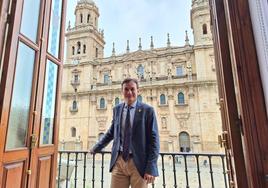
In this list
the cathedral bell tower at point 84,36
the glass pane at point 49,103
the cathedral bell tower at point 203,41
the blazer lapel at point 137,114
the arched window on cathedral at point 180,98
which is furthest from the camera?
A: the cathedral bell tower at point 84,36

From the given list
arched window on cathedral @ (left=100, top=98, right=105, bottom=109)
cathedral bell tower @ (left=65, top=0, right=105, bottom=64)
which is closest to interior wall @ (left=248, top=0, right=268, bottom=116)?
arched window on cathedral @ (left=100, top=98, right=105, bottom=109)

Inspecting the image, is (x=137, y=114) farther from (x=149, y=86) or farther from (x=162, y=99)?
(x=149, y=86)

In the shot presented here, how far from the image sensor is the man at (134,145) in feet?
5.29

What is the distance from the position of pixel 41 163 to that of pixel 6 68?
1026 mm

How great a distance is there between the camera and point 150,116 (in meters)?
1.78

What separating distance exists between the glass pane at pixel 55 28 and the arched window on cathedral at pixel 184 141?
55.6 ft

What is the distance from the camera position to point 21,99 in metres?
1.70

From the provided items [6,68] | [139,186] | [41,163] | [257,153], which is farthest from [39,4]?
[257,153]

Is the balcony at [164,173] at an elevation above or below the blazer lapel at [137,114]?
below

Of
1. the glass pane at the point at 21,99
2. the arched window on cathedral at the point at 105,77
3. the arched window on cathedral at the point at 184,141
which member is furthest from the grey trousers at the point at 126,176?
the arched window on cathedral at the point at 105,77

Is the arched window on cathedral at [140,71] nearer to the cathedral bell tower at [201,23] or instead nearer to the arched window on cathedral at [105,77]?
the arched window on cathedral at [105,77]

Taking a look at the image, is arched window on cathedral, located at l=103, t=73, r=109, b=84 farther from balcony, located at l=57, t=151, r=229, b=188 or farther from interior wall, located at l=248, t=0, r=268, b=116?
interior wall, located at l=248, t=0, r=268, b=116

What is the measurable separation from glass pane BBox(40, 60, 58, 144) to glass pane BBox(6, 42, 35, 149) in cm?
27

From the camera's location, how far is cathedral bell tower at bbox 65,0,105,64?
22.1m
